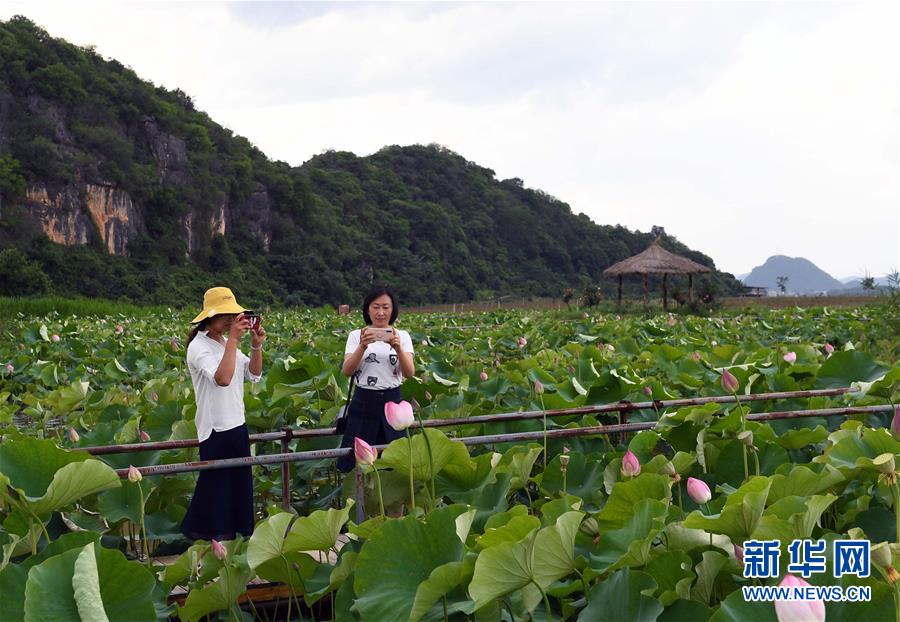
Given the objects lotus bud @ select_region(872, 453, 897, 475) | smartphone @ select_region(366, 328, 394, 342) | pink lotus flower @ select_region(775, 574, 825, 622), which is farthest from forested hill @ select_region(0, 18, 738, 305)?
pink lotus flower @ select_region(775, 574, 825, 622)

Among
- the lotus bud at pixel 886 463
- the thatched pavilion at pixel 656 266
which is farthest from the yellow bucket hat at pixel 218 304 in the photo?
the thatched pavilion at pixel 656 266

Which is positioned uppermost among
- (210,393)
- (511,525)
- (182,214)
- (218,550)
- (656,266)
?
(182,214)

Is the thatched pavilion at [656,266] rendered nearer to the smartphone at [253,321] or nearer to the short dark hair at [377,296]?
the short dark hair at [377,296]

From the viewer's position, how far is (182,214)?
126 ft

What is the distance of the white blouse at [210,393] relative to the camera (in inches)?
99.5

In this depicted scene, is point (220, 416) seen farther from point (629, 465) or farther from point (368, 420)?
point (629, 465)

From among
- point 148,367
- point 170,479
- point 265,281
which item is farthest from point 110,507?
point 265,281

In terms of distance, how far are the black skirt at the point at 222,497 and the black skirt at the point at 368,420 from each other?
44 cm

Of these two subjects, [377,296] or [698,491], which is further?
[377,296]

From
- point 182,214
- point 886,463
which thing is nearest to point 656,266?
point 886,463

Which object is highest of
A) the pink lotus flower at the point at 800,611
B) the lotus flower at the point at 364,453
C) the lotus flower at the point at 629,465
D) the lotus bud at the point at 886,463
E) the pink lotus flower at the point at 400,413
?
the pink lotus flower at the point at 400,413

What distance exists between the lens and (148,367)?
544cm

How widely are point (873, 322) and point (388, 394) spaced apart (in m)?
6.54

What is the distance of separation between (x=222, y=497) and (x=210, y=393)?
0.32m
